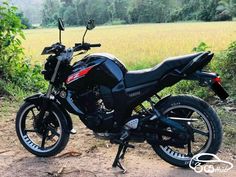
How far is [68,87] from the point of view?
388cm

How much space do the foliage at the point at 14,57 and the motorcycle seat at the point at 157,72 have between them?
12.7 feet

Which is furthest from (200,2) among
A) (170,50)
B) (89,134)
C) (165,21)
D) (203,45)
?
(89,134)

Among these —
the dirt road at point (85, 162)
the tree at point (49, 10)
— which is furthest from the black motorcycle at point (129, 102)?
the tree at point (49, 10)

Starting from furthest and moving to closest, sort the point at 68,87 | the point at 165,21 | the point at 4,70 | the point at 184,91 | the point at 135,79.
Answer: the point at 165,21 → the point at 4,70 → the point at 184,91 → the point at 68,87 → the point at 135,79

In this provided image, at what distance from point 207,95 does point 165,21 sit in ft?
64.7

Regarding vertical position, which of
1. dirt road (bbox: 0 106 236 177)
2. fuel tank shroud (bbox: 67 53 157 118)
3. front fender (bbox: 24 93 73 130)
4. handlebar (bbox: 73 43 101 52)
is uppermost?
handlebar (bbox: 73 43 101 52)

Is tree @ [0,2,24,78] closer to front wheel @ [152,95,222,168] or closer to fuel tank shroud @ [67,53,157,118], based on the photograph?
fuel tank shroud @ [67,53,157,118]

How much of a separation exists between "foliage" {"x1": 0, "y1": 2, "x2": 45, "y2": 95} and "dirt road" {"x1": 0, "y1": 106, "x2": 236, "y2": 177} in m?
2.86

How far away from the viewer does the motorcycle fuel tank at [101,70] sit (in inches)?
143

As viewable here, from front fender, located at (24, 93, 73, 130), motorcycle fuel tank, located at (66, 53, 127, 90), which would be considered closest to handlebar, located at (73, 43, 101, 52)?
motorcycle fuel tank, located at (66, 53, 127, 90)

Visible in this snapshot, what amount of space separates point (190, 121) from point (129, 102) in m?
0.57

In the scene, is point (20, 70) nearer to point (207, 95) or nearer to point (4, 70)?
point (4, 70)

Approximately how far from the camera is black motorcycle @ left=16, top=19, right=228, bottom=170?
349 cm

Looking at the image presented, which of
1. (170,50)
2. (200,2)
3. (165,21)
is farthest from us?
(165,21)
